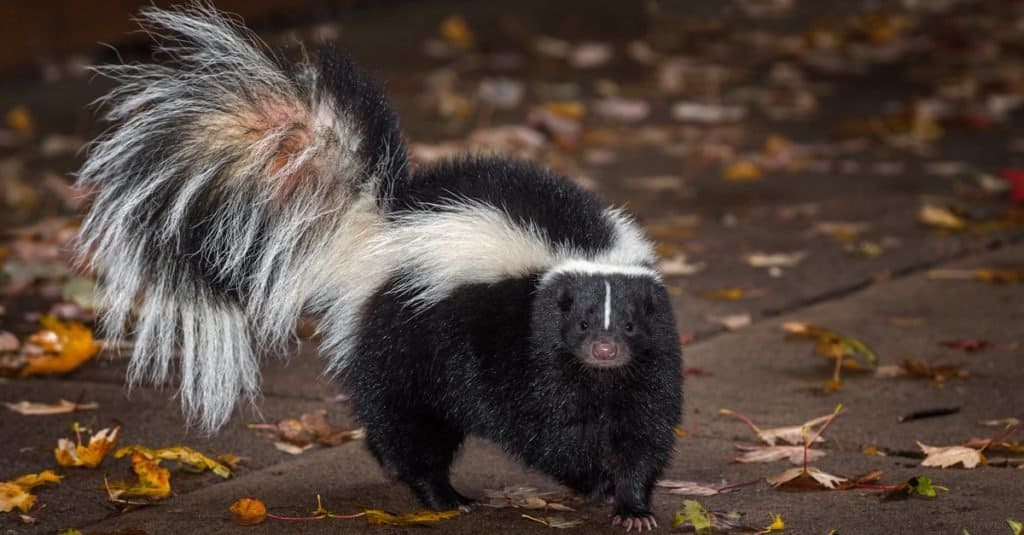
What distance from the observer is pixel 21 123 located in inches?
367

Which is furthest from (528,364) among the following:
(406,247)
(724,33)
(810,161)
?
(724,33)

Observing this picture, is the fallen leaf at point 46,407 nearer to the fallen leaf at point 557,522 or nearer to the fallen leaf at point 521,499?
the fallen leaf at point 521,499

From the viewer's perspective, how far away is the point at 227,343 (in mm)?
4383

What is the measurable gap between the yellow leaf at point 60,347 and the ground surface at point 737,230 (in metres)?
0.05

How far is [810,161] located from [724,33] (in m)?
3.77

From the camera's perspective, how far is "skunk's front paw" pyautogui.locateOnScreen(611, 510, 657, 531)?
3980mm

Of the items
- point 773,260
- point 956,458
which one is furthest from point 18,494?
point 773,260

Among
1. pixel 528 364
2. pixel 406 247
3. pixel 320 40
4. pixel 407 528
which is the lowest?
pixel 407 528

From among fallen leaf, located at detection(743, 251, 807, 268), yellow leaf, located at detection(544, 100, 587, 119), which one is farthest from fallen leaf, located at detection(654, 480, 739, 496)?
yellow leaf, located at detection(544, 100, 587, 119)

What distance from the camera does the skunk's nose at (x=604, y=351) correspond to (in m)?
3.90

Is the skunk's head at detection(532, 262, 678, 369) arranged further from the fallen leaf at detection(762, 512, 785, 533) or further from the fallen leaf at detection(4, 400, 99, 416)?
the fallen leaf at detection(4, 400, 99, 416)

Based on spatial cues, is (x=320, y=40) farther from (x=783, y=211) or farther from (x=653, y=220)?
(x=783, y=211)

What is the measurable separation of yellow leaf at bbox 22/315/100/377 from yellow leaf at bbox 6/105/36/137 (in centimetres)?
398

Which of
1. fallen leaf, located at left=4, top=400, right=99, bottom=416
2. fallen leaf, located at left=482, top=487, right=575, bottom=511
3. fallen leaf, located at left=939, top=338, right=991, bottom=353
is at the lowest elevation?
fallen leaf, located at left=482, top=487, right=575, bottom=511
